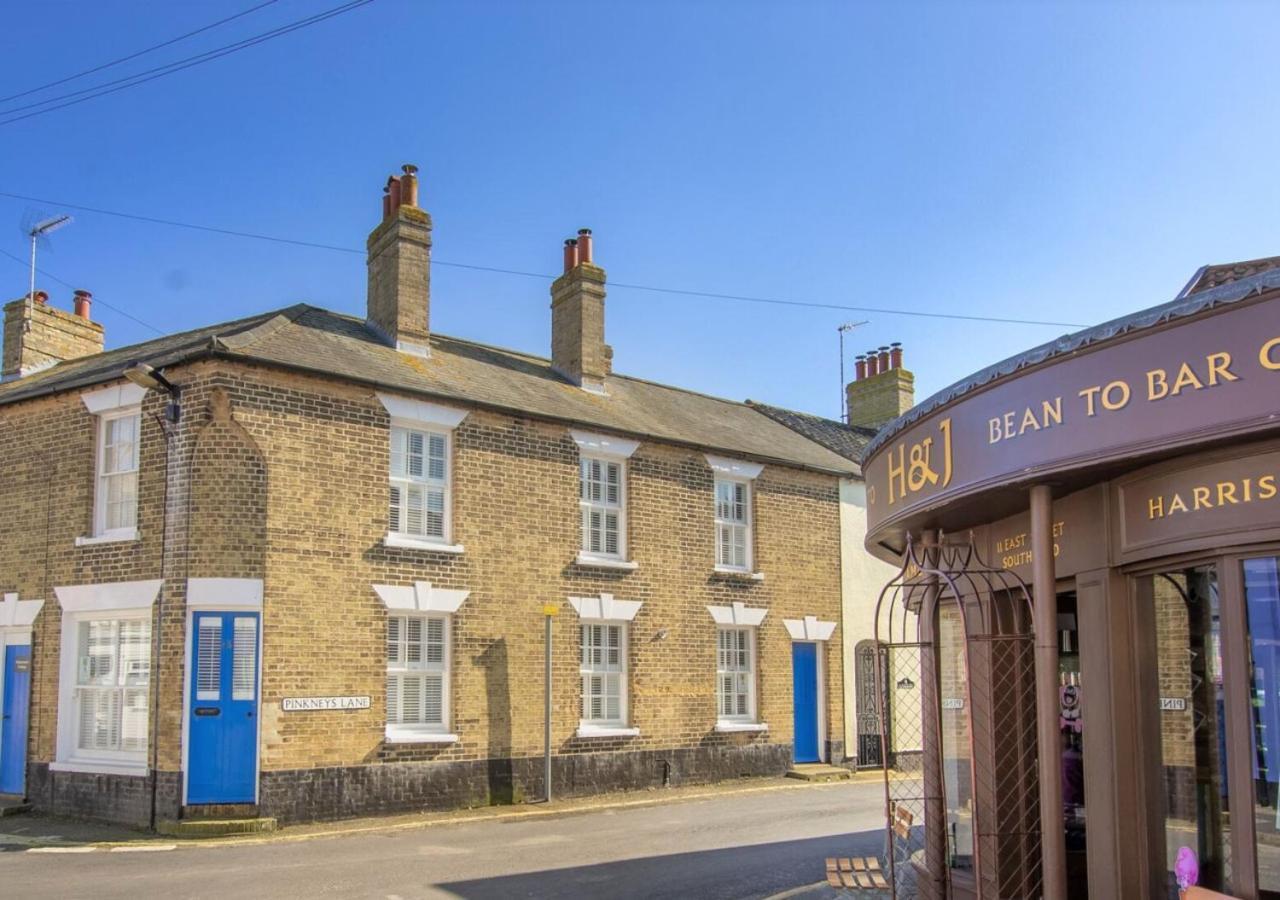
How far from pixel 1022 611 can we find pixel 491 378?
472 inches

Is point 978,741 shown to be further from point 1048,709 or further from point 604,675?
point 604,675

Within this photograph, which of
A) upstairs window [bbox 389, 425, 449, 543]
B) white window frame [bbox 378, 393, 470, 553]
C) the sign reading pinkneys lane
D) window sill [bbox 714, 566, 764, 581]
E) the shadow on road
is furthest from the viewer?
window sill [bbox 714, 566, 764, 581]

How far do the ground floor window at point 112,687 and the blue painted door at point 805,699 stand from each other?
11127mm

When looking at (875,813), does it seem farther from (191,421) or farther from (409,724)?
(191,421)

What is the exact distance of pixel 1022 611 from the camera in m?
7.72

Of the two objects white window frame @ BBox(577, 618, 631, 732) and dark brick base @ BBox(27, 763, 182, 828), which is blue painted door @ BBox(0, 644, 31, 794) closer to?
dark brick base @ BBox(27, 763, 182, 828)

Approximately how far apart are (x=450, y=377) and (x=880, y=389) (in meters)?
13.6

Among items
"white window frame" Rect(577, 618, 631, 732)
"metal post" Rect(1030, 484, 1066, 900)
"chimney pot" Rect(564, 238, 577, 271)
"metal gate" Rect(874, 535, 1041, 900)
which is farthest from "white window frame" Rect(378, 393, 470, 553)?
"metal post" Rect(1030, 484, 1066, 900)

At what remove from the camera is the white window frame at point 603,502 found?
18.1 m

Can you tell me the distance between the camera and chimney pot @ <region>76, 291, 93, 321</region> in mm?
20797

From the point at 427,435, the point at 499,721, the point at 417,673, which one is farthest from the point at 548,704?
the point at 427,435

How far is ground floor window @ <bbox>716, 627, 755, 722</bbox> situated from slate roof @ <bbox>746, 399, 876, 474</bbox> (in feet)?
19.4

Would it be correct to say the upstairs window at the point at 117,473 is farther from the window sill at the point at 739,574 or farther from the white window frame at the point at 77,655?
the window sill at the point at 739,574

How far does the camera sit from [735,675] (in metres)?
20.1
